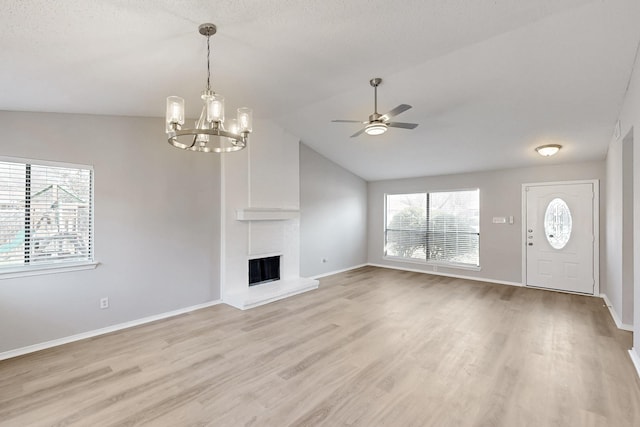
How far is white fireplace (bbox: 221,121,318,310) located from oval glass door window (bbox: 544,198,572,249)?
4468 mm

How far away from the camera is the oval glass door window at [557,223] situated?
5.36 meters

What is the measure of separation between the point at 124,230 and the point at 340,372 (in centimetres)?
312

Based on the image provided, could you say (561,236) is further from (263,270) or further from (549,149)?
(263,270)

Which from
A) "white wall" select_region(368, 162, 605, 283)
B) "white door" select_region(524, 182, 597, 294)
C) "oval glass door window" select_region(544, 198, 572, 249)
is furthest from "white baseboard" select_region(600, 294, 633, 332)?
"oval glass door window" select_region(544, 198, 572, 249)

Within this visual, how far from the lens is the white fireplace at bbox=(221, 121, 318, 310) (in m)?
4.81

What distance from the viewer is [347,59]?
2.96 metres

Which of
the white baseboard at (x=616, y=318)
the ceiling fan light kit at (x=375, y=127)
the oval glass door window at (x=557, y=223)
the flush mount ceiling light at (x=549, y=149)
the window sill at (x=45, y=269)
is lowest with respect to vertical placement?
the white baseboard at (x=616, y=318)

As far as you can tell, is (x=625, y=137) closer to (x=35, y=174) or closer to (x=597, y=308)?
(x=597, y=308)

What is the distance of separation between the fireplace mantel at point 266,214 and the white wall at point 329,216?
0.76 meters

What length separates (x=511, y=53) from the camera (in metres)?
2.83

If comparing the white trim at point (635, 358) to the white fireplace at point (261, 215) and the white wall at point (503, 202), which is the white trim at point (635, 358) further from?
the white fireplace at point (261, 215)

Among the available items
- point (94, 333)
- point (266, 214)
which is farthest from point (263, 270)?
point (94, 333)

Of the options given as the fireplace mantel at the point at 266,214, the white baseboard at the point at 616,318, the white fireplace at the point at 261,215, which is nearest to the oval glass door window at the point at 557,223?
the white baseboard at the point at 616,318

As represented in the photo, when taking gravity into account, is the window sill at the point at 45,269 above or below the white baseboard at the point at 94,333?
above
